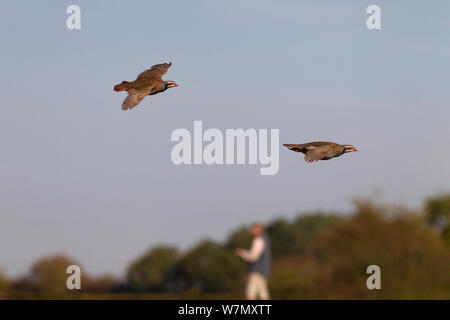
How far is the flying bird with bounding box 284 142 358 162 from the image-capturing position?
18703 millimetres

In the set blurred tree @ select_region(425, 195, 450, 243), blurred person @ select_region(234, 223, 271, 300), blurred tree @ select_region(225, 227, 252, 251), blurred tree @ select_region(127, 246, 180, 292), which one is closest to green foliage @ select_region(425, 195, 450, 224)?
blurred tree @ select_region(425, 195, 450, 243)

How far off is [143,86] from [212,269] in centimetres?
6955

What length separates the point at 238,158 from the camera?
21.2 m

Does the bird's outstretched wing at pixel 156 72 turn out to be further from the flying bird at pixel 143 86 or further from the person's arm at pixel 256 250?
the person's arm at pixel 256 250

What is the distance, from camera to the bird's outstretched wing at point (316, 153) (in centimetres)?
1861

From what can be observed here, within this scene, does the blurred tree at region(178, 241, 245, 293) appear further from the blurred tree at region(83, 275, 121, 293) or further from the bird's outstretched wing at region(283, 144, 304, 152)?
the bird's outstretched wing at region(283, 144, 304, 152)

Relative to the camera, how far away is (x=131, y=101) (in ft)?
61.0

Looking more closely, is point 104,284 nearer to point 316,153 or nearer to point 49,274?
point 49,274

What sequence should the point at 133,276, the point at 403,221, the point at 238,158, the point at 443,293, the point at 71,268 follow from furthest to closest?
the point at 133,276, the point at 403,221, the point at 443,293, the point at 71,268, the point at 238,158

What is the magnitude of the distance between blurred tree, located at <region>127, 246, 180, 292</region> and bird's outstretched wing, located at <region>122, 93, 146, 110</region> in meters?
73.8

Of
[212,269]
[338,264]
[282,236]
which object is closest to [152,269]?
[212,269]
